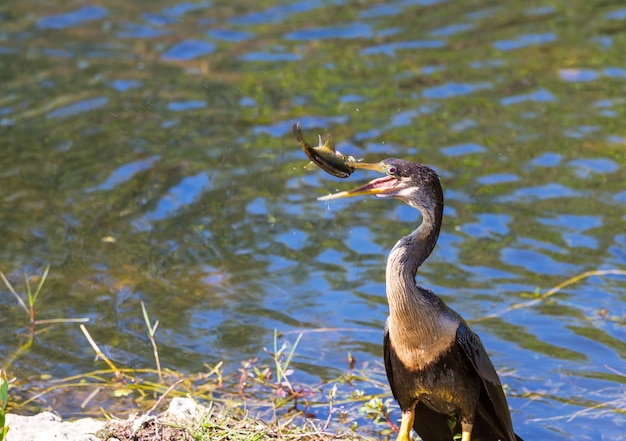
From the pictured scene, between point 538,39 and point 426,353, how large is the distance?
675cm

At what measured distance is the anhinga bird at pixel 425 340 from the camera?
13.8ft

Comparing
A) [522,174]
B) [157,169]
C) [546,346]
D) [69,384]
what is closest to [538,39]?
[522,174]

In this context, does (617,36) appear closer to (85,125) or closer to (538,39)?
(538,39)

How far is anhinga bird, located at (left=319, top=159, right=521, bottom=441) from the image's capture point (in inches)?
166

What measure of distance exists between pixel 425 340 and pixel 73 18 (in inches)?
329

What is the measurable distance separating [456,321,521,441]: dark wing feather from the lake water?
81cm

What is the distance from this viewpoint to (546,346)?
6.00 metres

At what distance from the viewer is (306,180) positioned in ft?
26.7

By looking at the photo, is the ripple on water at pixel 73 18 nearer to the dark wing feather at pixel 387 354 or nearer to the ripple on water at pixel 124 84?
the ripple on water at pixel 124 84

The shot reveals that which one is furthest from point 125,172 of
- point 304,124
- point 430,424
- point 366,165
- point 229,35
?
point 366,165

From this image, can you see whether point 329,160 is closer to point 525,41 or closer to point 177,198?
point 177,198

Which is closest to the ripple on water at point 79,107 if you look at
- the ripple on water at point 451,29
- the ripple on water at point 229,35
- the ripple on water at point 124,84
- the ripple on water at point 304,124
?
the ripple on water at point 124,84

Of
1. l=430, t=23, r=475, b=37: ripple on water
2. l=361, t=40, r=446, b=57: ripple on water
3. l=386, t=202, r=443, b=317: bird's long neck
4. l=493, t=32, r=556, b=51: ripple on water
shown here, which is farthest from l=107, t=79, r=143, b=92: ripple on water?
l=386, t=202, r=443, b=317: bird's long neck

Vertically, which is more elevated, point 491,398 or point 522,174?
point 491,398
